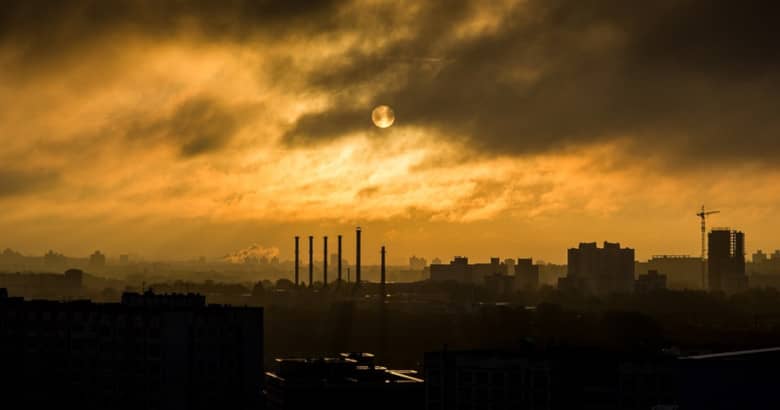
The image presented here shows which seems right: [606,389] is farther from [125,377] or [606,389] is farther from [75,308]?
[75,308]

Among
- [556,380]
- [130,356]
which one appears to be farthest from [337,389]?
[556,380]

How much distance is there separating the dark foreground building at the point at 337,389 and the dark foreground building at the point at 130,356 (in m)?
2.19

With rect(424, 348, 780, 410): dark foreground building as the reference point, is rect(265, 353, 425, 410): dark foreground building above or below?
below

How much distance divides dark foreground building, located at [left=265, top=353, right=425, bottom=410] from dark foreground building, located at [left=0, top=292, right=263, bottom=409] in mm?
2193

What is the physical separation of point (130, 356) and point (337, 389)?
1166 cm

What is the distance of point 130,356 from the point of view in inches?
2630

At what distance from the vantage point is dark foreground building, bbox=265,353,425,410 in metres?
65.6

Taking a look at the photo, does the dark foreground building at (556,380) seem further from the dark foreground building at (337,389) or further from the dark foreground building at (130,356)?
the dark foreground building at (130,356)

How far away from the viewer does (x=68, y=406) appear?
67438mm

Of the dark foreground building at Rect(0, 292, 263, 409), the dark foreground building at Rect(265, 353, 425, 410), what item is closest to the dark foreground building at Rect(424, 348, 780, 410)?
the dark foreground building at Rect(265, 353, 425, 410)

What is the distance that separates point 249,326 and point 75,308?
1029cm

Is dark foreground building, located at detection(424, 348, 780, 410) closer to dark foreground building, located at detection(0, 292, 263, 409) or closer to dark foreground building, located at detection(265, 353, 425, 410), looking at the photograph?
dark foreground building, located at detection(265, 353, 425, 410)

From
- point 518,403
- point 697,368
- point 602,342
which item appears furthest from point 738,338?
point 697,368

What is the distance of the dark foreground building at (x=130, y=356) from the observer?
66.1 meters
